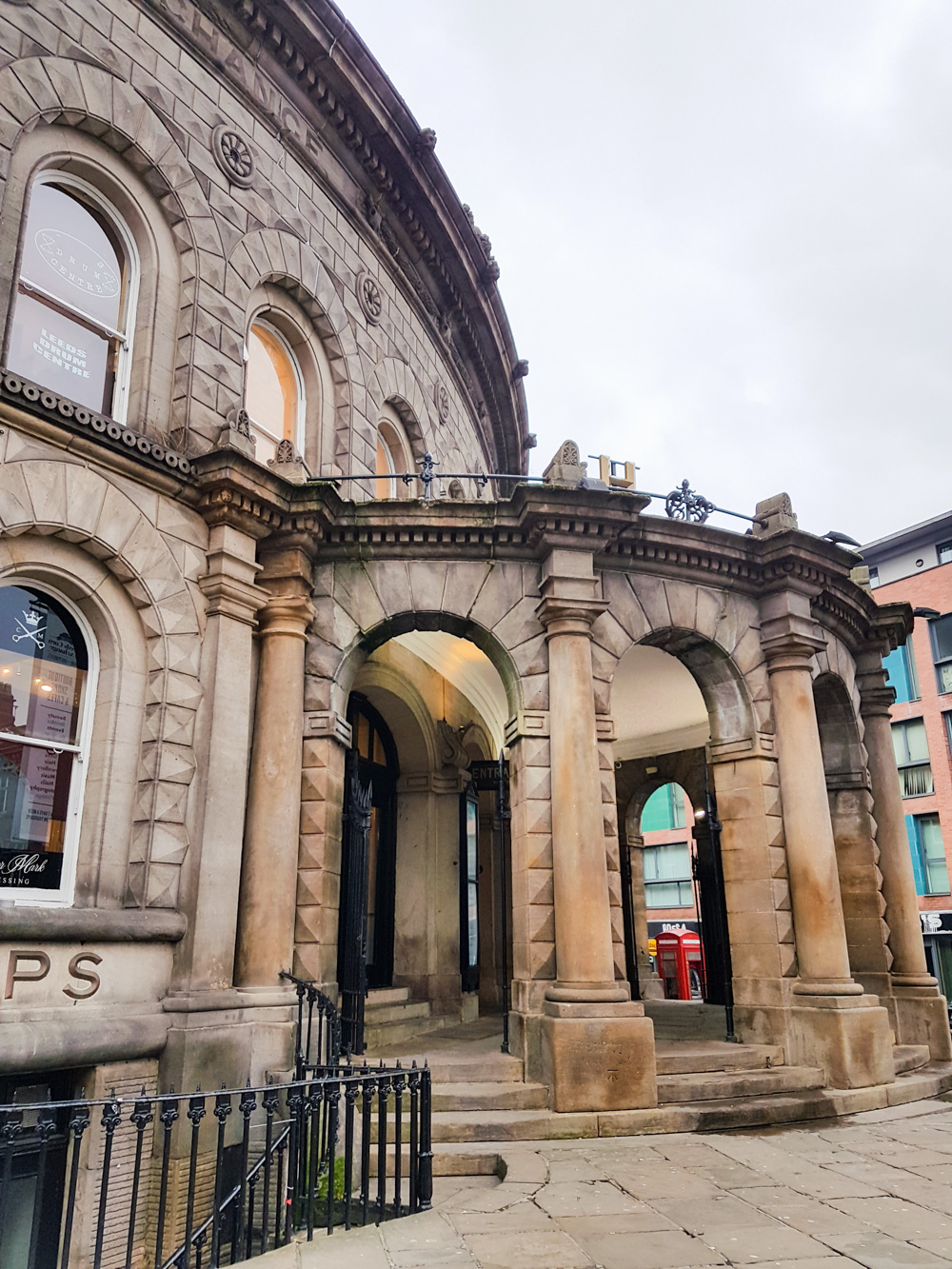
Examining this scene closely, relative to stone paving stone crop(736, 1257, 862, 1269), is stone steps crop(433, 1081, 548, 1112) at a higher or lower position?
higher

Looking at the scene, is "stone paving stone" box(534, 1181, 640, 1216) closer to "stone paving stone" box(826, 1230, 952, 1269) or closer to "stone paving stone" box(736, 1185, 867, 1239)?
"stone paving stone" box(736, 1185, 867, 1239)

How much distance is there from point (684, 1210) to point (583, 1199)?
67 centimetres

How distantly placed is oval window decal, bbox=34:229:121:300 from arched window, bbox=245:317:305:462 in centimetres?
185

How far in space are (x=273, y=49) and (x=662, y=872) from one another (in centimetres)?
3685

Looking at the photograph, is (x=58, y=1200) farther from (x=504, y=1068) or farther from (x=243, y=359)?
(x=243, y=359)

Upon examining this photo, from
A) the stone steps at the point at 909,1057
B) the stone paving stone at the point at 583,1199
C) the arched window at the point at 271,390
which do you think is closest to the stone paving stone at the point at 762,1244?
the stone paving stone at the point at 583,1199

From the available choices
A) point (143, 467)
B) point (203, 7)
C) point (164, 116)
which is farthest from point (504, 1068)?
point (203, 7)

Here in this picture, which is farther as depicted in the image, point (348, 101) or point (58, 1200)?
point (348, 101)

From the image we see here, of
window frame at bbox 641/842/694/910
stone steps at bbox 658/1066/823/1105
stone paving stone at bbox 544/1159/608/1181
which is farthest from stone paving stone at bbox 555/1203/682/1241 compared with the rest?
window frame at bbox 641/842/694/910

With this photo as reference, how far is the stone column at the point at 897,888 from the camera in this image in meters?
12.5

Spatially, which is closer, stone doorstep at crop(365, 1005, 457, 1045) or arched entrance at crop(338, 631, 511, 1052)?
stone doorstep at crop(365, 1005, 457, 1045)

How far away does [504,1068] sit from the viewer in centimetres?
872

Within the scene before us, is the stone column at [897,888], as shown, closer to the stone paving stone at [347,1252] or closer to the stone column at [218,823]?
the stone column at [218,823]

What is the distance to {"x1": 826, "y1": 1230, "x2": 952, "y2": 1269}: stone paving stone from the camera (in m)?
5.09
